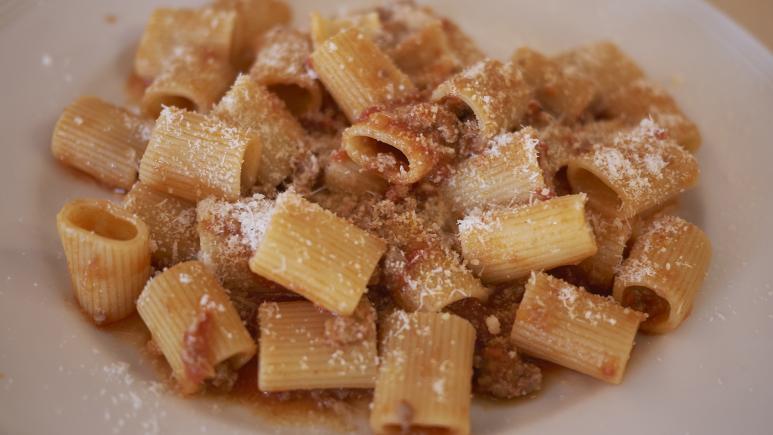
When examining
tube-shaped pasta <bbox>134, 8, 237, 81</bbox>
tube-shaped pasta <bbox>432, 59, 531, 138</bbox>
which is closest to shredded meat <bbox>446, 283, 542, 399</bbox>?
tube-shaped pasta <bbox>432, 59, 531, 138</bbox>

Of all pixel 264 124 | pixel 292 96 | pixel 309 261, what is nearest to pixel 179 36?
pixel 292 96

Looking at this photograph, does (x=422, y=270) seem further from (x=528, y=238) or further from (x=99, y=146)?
(x=99, y=146)

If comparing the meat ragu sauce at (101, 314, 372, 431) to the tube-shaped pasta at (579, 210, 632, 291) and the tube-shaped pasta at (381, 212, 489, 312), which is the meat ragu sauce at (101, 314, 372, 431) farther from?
the tube-shaped pasta at (579, 210, 632, 291)

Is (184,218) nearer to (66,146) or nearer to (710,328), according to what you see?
(66,146)

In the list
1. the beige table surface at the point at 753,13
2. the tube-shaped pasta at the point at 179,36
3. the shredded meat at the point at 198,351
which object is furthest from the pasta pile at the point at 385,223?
the beige table surface at the point at 753,13

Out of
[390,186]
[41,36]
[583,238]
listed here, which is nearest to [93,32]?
[41,36]
